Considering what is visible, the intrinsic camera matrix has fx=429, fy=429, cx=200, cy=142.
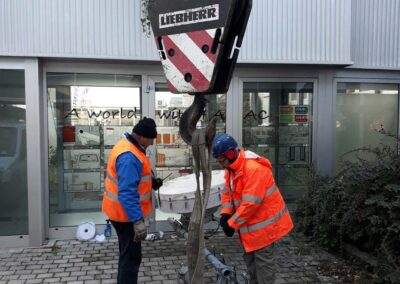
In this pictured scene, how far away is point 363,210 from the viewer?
15.8 feet

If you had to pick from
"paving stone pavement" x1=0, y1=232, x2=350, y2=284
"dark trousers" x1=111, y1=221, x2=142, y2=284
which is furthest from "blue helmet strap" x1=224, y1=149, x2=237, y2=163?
"paving stone pavement" x1=0, y1=232, x2=350, y2=284

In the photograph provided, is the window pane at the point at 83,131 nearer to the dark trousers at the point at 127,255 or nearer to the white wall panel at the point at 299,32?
the white wall panel at the point at 299,32

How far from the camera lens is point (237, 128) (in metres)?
6.89

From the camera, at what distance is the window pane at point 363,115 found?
7.39 m

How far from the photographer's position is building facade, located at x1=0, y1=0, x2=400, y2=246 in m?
6.05

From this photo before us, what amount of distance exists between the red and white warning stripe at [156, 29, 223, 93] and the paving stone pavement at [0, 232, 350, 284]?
126 inches

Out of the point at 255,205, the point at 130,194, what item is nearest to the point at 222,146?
the point at 255,205

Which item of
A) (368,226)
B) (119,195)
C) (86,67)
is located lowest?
(368,226)

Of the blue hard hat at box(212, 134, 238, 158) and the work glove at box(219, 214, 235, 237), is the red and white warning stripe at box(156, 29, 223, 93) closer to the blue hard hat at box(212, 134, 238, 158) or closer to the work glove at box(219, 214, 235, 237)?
the blue hard hat at box(212, 134, 238, 158)

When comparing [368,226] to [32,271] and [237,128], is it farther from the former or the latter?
[32,271]

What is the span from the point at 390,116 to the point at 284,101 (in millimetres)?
2047

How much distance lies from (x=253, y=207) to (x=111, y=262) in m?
2.70

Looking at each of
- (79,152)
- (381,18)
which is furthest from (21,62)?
(381,18)

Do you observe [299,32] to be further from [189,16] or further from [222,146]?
[189,16]
